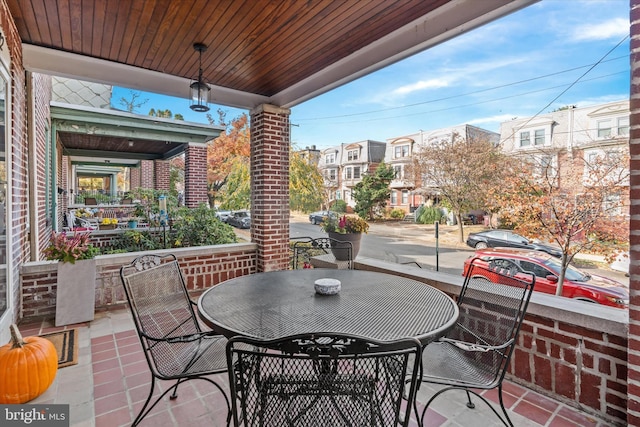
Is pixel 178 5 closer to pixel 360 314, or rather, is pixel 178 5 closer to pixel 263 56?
pixel 263 56

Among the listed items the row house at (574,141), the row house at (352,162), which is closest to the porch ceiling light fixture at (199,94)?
the row house at (574,141)

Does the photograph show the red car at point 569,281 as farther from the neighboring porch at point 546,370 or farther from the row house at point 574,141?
the neighboring porch at point 546,370

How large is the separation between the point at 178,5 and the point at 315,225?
11.8 m

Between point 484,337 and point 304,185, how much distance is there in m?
9.61

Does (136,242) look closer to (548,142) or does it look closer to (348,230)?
(348,230)

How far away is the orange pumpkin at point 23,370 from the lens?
1.77 metres

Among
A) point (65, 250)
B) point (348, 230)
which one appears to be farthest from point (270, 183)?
point (65, 250)

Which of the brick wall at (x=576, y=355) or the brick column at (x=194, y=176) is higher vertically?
the brick column at (x=194, y=176)

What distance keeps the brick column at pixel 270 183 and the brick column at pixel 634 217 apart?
138 inches

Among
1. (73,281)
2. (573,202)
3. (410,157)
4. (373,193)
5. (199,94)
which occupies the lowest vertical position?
(73,281)

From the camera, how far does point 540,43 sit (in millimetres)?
9781

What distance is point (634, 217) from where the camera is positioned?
1406mm

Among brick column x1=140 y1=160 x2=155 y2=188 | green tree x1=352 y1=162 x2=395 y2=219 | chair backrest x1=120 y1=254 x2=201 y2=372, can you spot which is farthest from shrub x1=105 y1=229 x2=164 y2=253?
green tree x1=352 y1=162 x2=395 y2=219

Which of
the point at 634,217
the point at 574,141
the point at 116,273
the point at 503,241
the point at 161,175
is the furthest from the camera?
the point at 161,175
